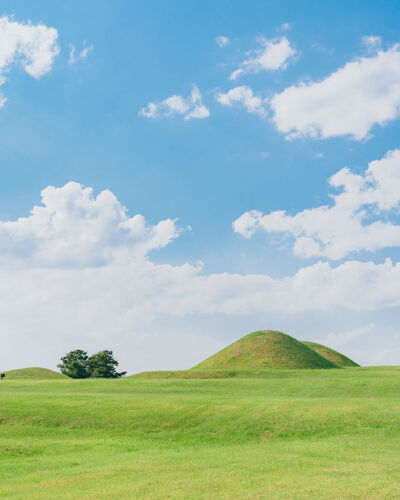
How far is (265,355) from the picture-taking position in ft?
321

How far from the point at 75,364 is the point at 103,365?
24.0ft

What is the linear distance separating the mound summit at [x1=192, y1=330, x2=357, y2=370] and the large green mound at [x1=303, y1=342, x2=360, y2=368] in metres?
19.1

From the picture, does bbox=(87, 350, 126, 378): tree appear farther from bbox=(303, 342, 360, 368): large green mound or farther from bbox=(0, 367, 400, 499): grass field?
bbox=(0, 367, 400, 499): grass field

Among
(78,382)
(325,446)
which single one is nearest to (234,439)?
(325,446)

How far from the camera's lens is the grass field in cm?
2050

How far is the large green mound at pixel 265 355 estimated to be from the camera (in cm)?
9406

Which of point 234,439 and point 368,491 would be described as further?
point 234,439

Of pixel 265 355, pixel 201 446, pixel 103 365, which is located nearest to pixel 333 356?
pixel 265 355

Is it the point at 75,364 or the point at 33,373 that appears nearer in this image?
the point at 33,373

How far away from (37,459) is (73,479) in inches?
248

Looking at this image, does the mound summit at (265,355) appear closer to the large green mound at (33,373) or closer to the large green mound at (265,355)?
the large green mound at (265,355)

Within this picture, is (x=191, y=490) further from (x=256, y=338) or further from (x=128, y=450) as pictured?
(x=256, y=338)

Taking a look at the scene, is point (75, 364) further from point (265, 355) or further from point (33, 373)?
point (265, 355)

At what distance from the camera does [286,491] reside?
1936 cm
